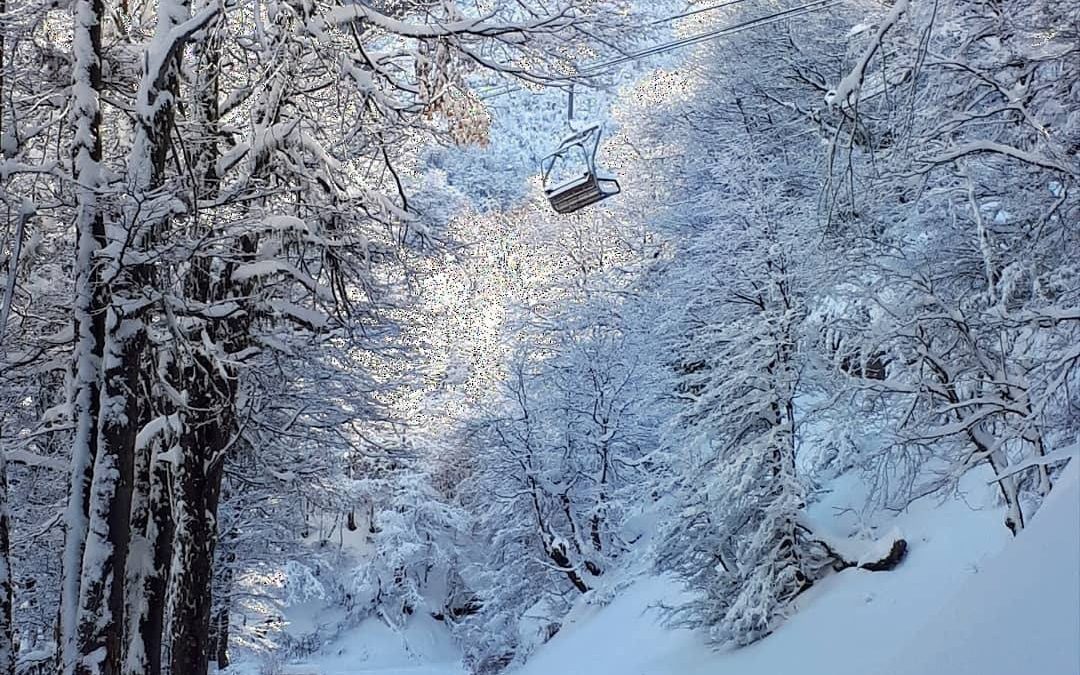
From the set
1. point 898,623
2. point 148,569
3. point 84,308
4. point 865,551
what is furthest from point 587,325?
point 84,308

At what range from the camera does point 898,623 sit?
10.2m

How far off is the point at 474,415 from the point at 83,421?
18.5 m

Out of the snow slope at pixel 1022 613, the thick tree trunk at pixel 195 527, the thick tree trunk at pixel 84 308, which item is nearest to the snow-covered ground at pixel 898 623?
the snow slope at pixel 1022 613

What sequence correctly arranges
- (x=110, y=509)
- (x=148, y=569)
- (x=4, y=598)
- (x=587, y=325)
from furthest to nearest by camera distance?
(x=587, y=325), (x=148, y=569), (x=110, y=509), (x=4, y=598)

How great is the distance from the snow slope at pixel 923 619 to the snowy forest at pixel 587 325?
1.1 inches

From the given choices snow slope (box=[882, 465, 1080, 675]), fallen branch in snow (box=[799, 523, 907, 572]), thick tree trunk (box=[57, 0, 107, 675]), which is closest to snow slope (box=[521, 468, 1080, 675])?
snow slope (box=[882, 465, 1080, 675])

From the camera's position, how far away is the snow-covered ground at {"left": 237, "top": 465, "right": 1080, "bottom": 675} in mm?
2766

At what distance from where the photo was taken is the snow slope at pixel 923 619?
2729 mm

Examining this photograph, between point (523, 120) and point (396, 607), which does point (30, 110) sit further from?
point (523, 120)

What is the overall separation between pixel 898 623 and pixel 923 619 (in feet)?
5.37

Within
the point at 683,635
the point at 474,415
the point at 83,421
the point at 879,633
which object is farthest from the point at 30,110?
the point at 474,415

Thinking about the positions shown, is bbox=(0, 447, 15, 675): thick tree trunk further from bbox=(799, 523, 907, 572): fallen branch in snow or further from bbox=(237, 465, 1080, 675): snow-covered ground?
bbox=(799, 523, 907, 572): fallen branch in snow

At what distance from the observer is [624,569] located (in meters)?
20.2

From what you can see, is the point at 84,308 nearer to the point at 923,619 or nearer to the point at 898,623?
the point at 923,619
